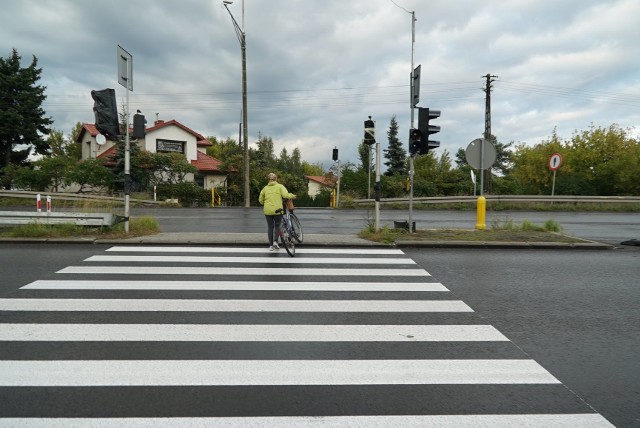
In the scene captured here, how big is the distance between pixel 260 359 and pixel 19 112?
146 feet

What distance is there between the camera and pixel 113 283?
6.32 m

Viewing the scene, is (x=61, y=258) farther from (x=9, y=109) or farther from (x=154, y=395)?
(x=9, y=109)

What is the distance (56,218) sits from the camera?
1112cm

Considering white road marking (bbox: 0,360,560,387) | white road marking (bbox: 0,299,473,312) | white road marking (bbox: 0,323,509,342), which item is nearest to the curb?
white road marking (bbox: 0,299,473,312)

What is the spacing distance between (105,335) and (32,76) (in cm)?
4488

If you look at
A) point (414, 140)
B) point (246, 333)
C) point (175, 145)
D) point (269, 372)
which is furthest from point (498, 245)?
point (175, 145)

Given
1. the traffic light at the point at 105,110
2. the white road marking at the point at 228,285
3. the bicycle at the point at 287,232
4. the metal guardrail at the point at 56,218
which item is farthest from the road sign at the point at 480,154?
the metal guardrail at the point at 56,218

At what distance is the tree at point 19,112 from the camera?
37938 millimetres

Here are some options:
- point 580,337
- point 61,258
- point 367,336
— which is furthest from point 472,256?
point 61,258

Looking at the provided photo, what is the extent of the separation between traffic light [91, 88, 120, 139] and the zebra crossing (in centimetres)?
525

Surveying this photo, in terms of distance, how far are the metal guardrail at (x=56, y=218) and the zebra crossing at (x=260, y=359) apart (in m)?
4.85

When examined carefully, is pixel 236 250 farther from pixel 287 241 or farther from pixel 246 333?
pixel 246 333

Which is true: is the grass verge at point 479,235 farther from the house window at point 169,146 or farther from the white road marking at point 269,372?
Result: the house window at point 169,146

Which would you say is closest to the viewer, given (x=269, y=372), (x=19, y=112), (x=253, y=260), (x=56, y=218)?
(x=269, y=372)
